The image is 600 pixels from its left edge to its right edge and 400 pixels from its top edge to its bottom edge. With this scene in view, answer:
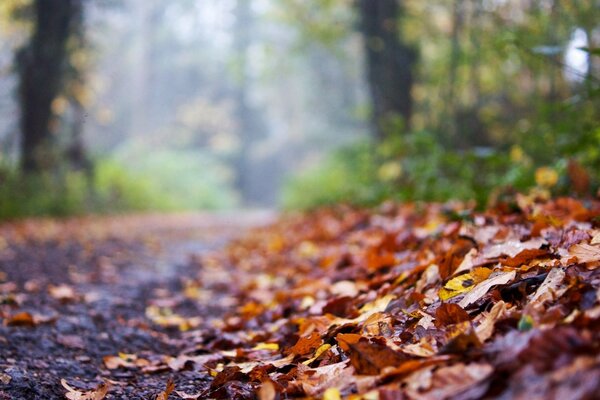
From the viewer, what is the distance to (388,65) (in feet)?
25.4

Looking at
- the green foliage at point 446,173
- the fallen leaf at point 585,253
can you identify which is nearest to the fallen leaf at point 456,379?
the fallen leaf at point 585,253

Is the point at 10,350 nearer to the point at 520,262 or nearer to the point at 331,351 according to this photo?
the point at 331,351

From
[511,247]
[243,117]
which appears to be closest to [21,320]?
[511,247]

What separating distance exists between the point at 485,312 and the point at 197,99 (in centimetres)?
3436

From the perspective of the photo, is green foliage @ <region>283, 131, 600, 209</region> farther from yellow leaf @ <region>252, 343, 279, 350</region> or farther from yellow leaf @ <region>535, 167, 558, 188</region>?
yellow leaf @ <region>252, 343, 279, 350</region>

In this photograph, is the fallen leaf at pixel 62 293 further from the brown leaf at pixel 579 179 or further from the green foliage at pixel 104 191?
the green foliage at pixel 104 191

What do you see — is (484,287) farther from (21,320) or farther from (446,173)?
(446,173)

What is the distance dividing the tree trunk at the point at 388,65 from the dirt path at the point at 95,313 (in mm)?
3865

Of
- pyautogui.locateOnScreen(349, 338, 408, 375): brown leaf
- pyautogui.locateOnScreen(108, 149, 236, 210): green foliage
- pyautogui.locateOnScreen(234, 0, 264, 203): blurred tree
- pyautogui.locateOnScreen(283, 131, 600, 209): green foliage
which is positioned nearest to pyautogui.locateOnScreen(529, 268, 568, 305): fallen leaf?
pyautogui.locateOnScreen(349, 338, 408, 375): brown leaf

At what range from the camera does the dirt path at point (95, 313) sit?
5.54 feet

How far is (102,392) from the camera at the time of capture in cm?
146

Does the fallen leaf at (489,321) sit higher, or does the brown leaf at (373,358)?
the fallen leaf at (489,321)

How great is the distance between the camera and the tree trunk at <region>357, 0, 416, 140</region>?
7.73 meters

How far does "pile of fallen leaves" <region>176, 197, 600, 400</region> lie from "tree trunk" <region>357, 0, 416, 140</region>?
5080 millimetres
